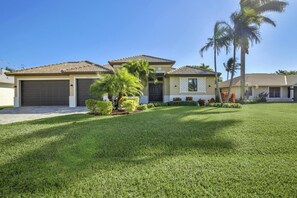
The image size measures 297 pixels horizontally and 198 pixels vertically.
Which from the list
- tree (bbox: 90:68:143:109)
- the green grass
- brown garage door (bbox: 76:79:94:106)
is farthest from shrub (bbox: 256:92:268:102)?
brown garage door (bbox: 76:79:94:106)

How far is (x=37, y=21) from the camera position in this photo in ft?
58.4

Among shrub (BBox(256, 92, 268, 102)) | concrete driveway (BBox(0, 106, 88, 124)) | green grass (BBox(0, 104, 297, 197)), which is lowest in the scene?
green grass (BBox(0, 104, 297, 197))

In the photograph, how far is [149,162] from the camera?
165 inches

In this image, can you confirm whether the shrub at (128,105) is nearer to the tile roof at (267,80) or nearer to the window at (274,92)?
the tile roof at (267,80)

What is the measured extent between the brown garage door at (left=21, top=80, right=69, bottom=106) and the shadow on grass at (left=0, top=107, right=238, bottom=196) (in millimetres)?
13012

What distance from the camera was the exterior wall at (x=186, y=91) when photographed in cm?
2105

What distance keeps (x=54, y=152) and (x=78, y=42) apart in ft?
73.5

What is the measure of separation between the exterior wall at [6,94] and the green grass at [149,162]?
2116 centimetres

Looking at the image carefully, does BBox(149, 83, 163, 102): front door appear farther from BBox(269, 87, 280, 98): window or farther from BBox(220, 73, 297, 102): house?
BBox(269, 87, 280, 98): window

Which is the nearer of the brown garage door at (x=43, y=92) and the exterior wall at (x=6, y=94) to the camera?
the brown garage door at (x=43, y=92)

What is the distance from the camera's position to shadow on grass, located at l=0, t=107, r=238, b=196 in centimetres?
342

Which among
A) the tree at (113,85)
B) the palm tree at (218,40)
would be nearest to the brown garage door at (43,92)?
the tree at (113,85)

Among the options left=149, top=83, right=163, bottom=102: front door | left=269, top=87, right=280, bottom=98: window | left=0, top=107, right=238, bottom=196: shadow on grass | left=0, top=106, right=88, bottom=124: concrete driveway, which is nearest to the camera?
left=0, top=107, right=238, bottom=196: shadow on grass

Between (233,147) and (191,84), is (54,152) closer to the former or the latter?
(233,147)
